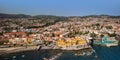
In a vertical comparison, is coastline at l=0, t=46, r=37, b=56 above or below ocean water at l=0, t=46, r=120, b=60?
above

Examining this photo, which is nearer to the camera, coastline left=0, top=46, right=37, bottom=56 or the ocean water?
the ocean water

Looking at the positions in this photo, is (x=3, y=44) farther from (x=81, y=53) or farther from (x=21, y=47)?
(x=81, y=53)

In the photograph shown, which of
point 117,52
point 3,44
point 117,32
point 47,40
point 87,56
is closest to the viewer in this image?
point 87,56

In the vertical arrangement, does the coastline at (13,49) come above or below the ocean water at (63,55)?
above

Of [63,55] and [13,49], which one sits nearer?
[63,55]

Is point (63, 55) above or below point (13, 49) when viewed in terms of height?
below

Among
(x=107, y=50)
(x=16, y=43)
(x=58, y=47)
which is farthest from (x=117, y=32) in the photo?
(x=16, y=43)

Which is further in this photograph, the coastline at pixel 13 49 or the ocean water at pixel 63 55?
the coastline at pixel 13 49

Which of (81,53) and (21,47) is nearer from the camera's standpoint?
(81,53)

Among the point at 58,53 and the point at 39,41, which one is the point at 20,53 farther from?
the point at 39,41

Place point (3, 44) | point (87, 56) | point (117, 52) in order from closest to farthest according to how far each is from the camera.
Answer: point (87, 56) < point (117, 52) < point (3, 44)
